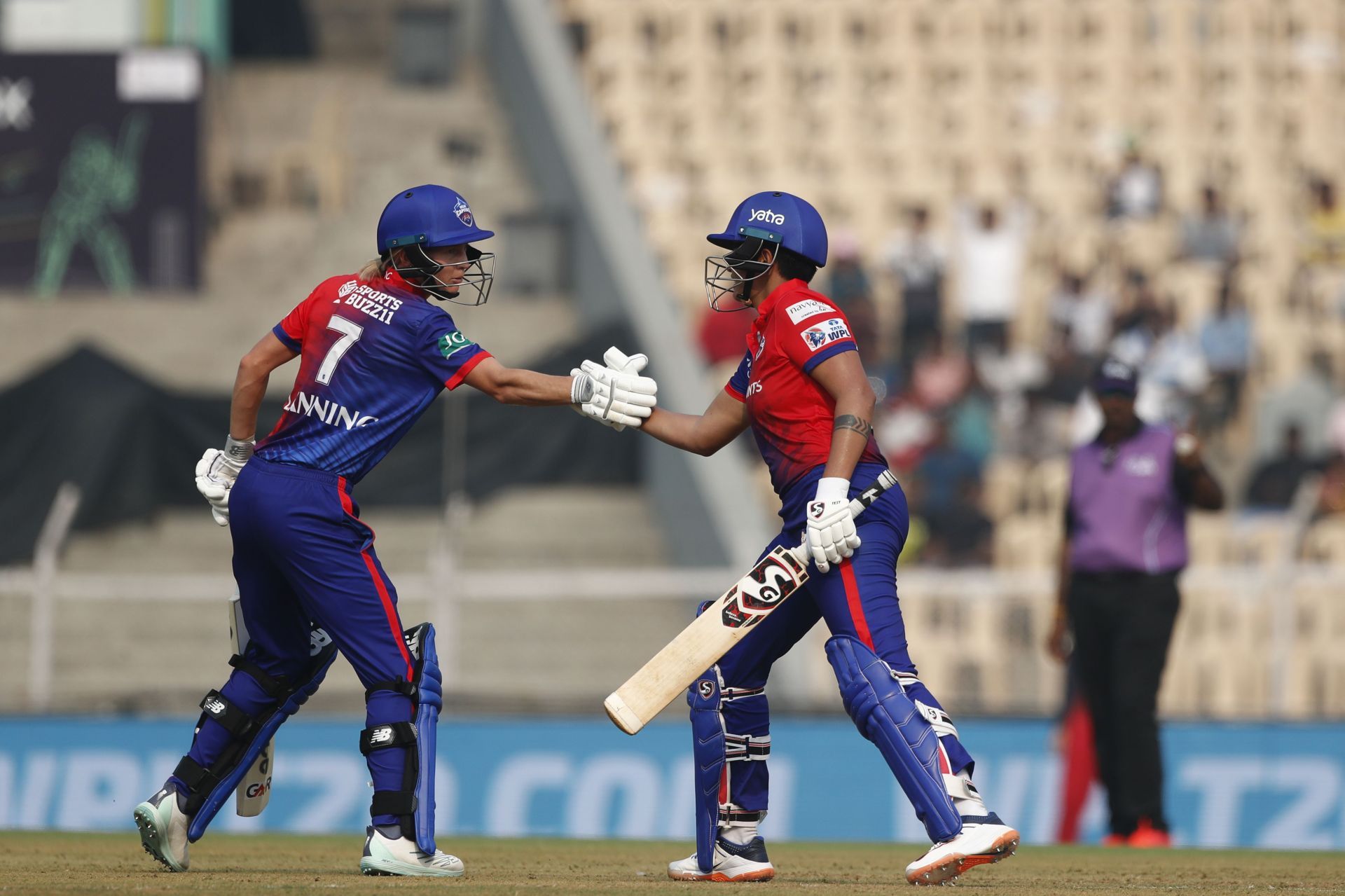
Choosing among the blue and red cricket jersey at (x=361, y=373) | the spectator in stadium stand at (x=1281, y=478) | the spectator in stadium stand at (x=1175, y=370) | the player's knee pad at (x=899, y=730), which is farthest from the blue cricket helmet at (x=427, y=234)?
the spectator in stadium stand at (x=1175, y=370)

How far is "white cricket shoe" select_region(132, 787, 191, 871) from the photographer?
Answer: 631cm

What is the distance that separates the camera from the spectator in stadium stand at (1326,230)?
54.1 feet

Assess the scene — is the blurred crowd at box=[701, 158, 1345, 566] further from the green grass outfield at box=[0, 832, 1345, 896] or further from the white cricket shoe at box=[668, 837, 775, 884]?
the white cricket shoe at box=[668, 837, 775, 884]

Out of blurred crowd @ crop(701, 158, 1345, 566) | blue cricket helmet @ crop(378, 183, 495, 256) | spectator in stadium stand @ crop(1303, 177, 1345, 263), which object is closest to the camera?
blue cricket helmet @ crop(378, 183, 495, 256)

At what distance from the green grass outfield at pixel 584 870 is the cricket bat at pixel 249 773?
20cm

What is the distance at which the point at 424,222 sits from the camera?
6438 millimetres

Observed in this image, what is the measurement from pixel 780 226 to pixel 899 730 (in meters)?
1.68

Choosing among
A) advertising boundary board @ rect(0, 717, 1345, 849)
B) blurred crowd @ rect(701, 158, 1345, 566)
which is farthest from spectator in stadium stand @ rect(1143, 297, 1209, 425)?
advertising boundary board @ rect(0, 717, 1345, 849)

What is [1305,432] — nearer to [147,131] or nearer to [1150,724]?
[1150,724]

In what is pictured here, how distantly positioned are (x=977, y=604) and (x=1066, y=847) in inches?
81.9

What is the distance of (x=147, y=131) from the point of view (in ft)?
54.9

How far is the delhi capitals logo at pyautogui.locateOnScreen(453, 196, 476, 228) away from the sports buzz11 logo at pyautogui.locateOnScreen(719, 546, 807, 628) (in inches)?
56.7

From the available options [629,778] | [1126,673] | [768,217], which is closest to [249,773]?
[768,217]

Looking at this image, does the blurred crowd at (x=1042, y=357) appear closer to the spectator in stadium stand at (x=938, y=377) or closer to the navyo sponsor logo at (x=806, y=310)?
the spectator in stadium stand at (x=938, y=377)
